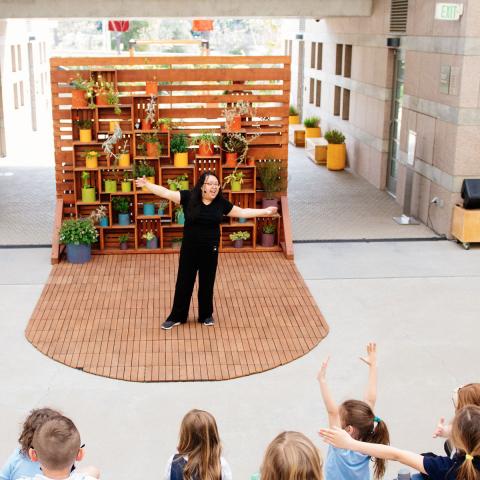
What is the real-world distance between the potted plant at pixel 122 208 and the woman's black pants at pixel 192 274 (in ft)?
8.71

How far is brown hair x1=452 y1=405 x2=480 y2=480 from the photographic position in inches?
128

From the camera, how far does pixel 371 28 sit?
1401cm

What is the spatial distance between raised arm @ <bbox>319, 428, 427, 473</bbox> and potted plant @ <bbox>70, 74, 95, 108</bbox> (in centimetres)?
685

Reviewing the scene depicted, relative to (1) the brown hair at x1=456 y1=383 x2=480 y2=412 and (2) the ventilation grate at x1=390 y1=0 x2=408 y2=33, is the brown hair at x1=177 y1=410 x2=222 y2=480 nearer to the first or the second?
(1) the brown hair at x1=456 y1=383 x2=480 y2=412

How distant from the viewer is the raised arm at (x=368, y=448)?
11.5ft

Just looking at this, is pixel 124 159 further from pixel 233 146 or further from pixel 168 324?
pixel 168 324

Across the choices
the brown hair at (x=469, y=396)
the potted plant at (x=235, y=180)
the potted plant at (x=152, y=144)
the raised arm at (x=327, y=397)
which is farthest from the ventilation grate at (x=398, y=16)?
the brown hair at (x=469, y=396)

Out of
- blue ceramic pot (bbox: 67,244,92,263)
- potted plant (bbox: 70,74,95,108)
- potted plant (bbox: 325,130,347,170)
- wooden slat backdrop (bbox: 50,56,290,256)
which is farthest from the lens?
potted plant (bbox: 325,130,347,170)

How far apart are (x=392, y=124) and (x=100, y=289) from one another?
275 inches

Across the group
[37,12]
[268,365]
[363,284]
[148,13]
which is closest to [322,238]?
[363,284]

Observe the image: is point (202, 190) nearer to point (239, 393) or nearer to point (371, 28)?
point (239, 393)

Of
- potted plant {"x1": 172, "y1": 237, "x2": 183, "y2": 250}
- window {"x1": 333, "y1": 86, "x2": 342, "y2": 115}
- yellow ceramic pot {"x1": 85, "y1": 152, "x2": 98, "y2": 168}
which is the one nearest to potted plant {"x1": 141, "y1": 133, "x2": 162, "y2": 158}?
yellow ceramic pot {"x1": 85, "y1": 152, "x2": 98, "y2": 168}

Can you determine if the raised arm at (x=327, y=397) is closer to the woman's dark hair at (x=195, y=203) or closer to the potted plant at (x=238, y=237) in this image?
the woman's dark hair at (x=195, y=203)

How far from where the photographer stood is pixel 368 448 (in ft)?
11.6
